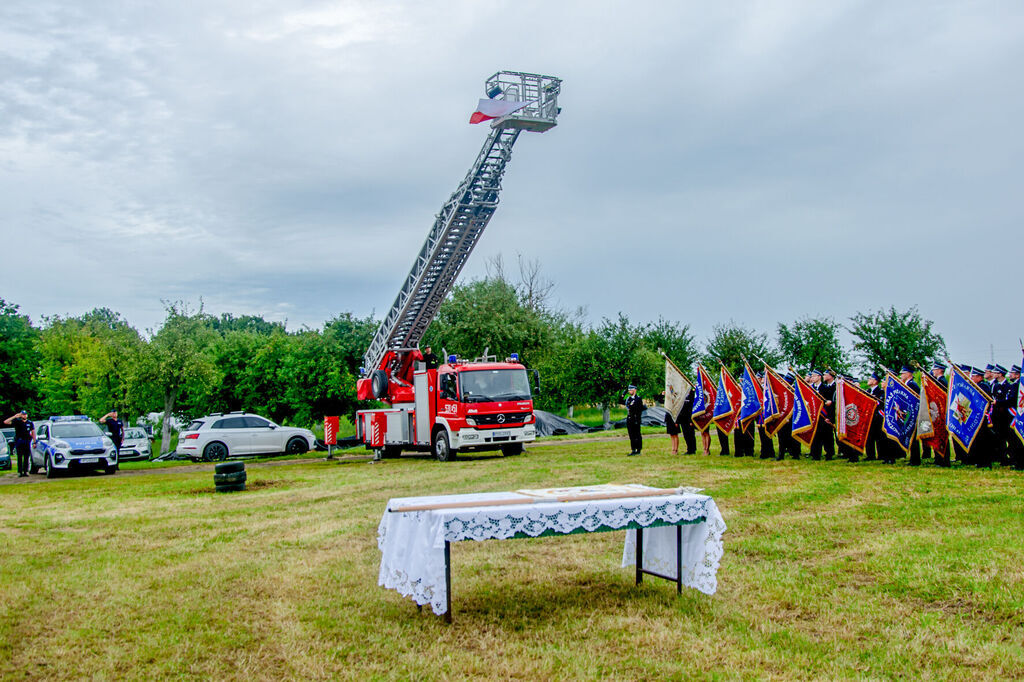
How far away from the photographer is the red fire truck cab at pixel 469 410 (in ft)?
67.5

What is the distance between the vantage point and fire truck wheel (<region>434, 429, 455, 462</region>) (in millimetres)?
21141

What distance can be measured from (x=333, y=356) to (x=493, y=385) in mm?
19384

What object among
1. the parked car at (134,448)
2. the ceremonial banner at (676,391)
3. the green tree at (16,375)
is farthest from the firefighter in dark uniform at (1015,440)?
the green tree at (16,375)

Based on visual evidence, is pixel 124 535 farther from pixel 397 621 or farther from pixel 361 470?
pixel 361 470

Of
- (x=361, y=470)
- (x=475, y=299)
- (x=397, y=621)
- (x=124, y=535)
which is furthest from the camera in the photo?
(x=475, y=299)

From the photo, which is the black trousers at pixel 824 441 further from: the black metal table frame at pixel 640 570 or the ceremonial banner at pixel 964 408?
the black metal table frame at pixel 640 570

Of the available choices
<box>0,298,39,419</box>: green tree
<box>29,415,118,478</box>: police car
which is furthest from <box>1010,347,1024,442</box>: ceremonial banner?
<box>0,298,39,419</box>: green tree

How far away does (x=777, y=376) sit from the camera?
17.3 meters

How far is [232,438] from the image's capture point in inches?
1059

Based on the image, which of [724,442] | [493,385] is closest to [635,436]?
[724,442]

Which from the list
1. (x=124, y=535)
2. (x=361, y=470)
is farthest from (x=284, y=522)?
(x=361, y=470)

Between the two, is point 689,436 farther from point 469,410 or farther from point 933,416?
point 933,416

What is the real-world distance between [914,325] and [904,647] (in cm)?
3456

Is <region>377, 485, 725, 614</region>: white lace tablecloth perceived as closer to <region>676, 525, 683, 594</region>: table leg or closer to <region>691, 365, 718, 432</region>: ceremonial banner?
<region>676, 525, 683, 594</region>: table leg
